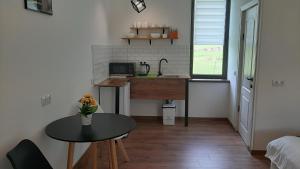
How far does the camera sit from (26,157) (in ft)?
6.31

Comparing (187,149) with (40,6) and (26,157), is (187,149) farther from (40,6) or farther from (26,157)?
(40,6)

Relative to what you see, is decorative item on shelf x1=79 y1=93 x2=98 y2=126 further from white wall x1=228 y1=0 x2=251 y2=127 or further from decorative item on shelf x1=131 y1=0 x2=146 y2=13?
white wall x1=228 y1=0 x2=251 y2=127

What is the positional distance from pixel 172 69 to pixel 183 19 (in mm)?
973

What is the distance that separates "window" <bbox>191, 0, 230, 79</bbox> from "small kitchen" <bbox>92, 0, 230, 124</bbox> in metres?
0.18

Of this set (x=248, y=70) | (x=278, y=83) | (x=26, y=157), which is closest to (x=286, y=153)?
(x=278, y=83)

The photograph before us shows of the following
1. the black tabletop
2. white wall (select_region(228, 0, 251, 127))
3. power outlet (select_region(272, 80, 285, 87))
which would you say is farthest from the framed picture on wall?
white wall (select_region(228, 0, 251, 127))

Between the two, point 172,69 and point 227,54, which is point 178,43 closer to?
point 172,69

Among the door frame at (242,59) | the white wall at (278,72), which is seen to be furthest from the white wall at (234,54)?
the white wall at (278,72)

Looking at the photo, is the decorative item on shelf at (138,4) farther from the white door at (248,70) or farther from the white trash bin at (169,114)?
the white trash bin at (169,114)

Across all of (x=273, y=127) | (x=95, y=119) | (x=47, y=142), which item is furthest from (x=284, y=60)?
(x=47, y=142)

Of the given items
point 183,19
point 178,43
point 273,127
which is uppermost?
point 183,19

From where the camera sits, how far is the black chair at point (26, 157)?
1.79 metres

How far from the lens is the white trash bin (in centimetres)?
489

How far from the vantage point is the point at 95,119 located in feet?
8.88
